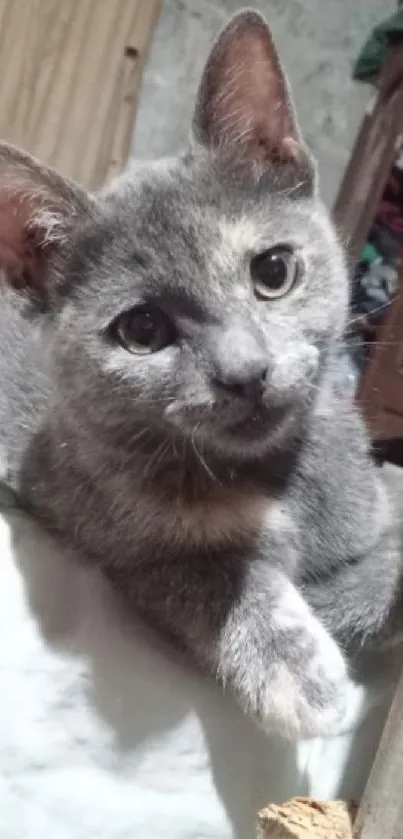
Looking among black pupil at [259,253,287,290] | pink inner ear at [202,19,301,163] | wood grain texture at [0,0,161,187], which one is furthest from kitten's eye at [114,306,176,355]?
wood grain texture at [0,0,161,187]

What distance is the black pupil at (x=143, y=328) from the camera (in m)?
0.84

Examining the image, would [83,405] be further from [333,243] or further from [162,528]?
[333,243]

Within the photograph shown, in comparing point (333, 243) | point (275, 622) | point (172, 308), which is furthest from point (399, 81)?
point (275, 622)

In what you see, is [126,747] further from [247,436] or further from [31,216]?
[31,216]

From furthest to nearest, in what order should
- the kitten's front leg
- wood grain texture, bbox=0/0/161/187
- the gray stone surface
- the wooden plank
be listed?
the gray stone surface, wood grain texture, bbox=0/0/161/187, the kitten's front leg, the wooden plank

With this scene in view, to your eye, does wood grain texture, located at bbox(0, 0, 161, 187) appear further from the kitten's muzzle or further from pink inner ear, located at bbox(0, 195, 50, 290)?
the kitten's muzzle

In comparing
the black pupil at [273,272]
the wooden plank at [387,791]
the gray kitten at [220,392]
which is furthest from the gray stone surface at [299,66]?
the wooden plank at [387,791]

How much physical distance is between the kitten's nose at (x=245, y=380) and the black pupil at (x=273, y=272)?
0.12m

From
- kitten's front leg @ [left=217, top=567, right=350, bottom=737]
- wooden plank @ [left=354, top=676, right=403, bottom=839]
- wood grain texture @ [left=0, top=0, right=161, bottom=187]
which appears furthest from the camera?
wood grain texture @ [left=0, top=0, right=161, bottom=187]

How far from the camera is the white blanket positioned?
0.80 metres

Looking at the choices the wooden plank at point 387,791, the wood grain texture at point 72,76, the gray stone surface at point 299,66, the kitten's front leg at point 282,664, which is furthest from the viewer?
the gray stone surface at point 299,66

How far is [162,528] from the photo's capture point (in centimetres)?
88

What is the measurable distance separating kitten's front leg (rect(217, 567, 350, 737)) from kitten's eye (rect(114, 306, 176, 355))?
8.7 inches

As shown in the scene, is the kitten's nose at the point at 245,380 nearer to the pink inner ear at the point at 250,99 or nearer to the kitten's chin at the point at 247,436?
the kitten's chin at the point at 247,436
